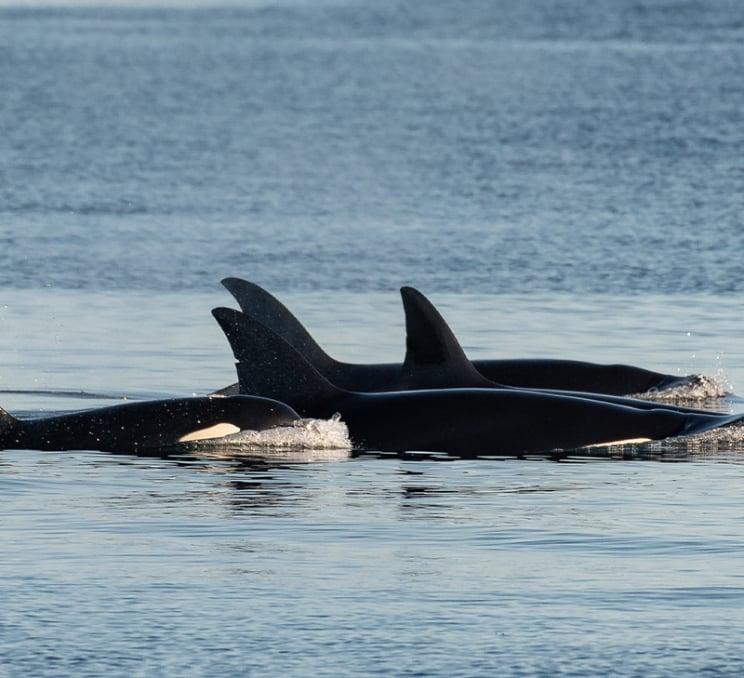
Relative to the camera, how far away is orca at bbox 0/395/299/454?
15.4 meters

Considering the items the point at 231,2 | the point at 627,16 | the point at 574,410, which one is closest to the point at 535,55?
the point at 627,16

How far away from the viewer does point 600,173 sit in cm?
3894

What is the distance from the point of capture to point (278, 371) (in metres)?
16.0

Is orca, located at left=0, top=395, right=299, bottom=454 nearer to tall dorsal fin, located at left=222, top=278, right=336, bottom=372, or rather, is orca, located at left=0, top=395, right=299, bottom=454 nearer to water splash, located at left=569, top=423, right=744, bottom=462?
water splash, located at left=569, top=423, right=744, bottom=462

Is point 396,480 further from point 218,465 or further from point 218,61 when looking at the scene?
point 218,61

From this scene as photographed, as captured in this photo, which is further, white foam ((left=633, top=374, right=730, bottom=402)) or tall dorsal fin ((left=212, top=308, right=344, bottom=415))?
white foam ((left=633, top=374, right=730, bottom=402))

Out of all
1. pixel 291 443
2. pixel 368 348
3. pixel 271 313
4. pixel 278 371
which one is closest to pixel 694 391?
pixel 271 313

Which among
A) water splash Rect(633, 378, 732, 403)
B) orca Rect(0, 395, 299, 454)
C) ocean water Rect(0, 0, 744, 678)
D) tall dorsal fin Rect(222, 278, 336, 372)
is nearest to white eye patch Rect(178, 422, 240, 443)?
orca Rect(0, 395, 299, 454)

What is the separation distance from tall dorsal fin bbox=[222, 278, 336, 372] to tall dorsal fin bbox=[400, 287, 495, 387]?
3.08 ft

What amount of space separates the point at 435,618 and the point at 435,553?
4.21ft

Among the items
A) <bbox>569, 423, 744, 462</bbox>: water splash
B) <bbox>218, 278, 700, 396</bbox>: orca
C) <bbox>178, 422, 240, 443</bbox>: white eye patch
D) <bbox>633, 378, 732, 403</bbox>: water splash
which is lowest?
<bbox>569, 423, 744, 462</bbox>: water splash

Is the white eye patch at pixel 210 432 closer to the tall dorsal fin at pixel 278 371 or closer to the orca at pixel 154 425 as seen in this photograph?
the orca at pixel 154 425

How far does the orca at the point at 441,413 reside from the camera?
15703 mm

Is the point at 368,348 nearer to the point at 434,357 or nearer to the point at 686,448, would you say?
the point at 434,357
